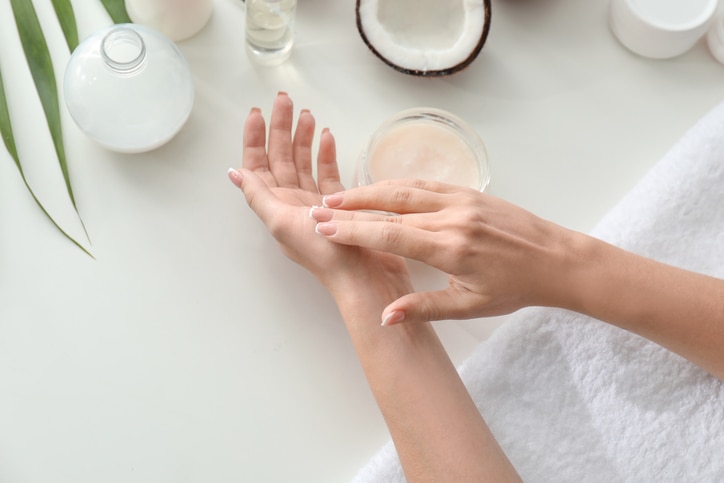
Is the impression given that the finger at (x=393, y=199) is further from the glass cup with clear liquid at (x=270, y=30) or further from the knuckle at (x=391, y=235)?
the glass cup with clear liquid at (x=270, y=30)

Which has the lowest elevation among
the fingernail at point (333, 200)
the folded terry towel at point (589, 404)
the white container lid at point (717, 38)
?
the folded terry towel at point (589, 404)

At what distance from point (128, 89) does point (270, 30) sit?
0.52 feet

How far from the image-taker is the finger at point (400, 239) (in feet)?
2.19

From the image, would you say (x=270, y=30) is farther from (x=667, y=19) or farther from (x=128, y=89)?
(x=667, y=19)

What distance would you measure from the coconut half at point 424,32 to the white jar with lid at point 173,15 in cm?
17

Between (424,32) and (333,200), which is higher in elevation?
(424,32)

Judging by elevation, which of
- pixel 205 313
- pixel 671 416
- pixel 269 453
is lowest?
pixel 671 416

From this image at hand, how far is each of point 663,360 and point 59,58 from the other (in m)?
0.69

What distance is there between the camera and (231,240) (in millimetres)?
818

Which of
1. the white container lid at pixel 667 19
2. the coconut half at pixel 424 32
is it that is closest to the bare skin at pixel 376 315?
the coconut half at pixel 424 32

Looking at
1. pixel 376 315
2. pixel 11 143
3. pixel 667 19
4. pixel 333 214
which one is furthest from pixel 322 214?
pixel 667 19

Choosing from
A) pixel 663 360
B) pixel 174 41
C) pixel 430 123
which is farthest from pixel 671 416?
pixel 174 41

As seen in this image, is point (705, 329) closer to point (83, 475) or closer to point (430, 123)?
point (430, 123)

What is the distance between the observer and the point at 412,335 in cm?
74
